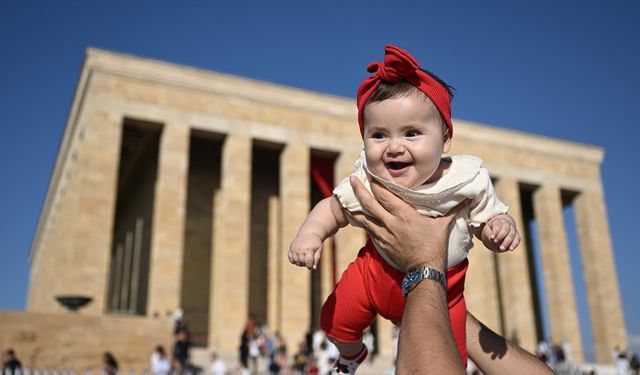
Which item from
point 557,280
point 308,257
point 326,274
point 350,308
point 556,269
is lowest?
point 350,308

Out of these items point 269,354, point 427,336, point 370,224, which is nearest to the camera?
point 427,336

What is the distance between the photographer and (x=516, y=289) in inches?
1230

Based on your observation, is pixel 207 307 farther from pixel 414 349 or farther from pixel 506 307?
pixel 414 349

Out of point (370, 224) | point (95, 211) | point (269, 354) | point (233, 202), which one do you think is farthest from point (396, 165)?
point (233, 202)

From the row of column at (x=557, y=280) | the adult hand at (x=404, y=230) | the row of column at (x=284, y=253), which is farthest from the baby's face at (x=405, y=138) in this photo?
the row of column at (x=557, y=280)

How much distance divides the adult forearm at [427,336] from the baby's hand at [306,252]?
429 millimetres

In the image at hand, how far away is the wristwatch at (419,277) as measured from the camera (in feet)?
8.13

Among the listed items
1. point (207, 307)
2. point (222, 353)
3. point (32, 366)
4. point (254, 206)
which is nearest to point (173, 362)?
point (32, 366)

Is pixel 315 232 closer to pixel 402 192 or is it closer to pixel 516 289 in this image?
pixel 402 192

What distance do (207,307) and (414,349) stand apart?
28907 millimetres

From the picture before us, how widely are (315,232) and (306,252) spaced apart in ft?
0.51

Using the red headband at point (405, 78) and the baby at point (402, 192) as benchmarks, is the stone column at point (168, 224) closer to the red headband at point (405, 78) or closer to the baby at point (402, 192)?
the baby at point (402, 192)

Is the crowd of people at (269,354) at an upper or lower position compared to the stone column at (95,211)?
lower

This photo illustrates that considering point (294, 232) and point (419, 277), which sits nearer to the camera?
point (419, 277)
